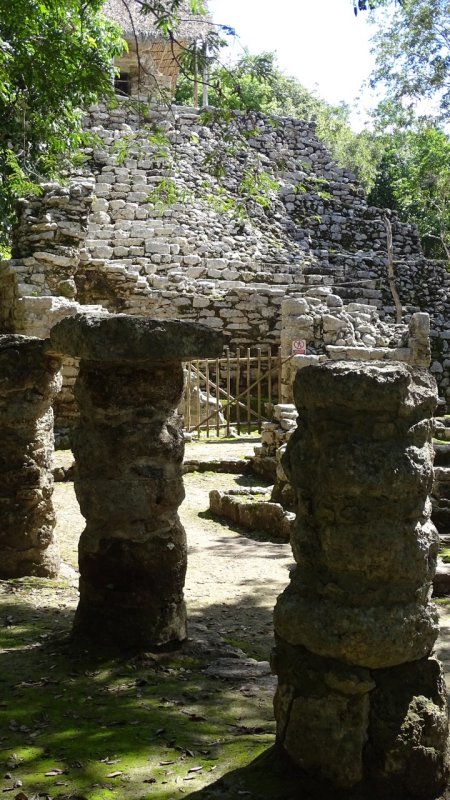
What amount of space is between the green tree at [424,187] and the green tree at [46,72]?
17.0 meters

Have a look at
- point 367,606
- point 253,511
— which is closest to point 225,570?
point 253,511

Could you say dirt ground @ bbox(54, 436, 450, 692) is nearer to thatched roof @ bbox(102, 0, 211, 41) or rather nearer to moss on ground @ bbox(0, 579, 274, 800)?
moss on ground @ bbox(0, 579, 274, 800)

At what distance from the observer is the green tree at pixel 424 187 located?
91.2 ft

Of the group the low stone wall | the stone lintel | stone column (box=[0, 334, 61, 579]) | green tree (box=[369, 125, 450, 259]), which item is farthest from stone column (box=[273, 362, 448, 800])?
green tree (box=[369, 125, 450, 259])

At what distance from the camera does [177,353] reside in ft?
17.1

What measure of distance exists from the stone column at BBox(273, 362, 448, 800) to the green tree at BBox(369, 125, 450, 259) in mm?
25198

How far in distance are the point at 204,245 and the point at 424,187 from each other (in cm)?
1054

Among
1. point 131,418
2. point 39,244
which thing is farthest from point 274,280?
point 131,418

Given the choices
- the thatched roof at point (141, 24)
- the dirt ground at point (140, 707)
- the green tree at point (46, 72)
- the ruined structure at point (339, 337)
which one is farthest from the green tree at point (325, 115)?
the dirt ground at point (140, 707)

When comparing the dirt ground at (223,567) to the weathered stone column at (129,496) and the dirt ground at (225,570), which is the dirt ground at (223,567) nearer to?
the dirt ground at (225,570)

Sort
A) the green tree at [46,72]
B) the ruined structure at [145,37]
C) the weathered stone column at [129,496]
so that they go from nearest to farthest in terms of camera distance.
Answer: the weathered stone column at [129,496] → the green tree at [46,72] → the ruined structure at [145,37]

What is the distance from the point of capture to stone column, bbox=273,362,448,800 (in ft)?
11.0

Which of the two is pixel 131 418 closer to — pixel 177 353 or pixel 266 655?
pixel 177 353

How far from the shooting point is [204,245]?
21.5 meters
